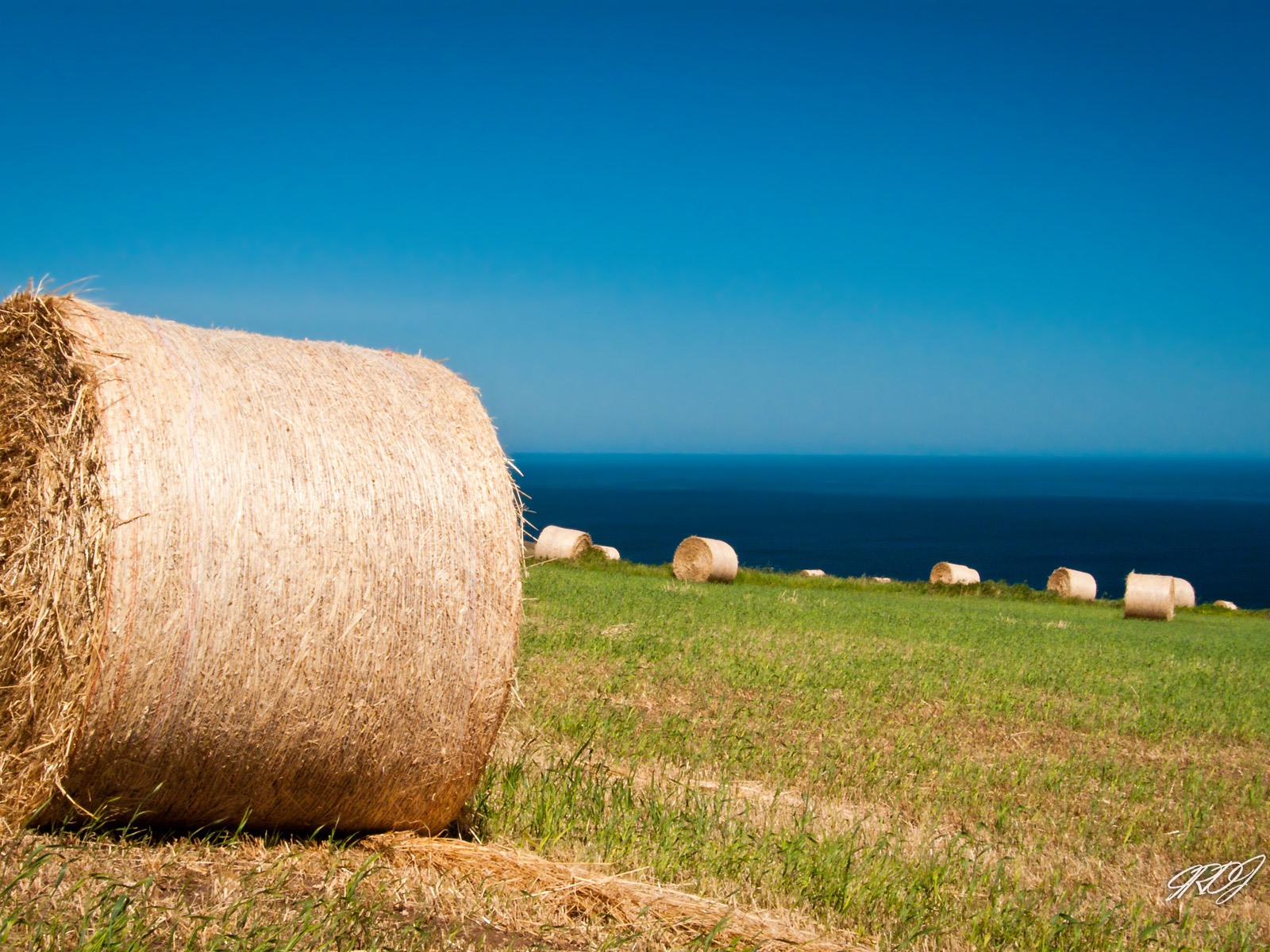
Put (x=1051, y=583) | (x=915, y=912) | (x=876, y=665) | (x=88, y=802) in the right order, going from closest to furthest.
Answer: (x=88, y=802) → (x=915, y=912) → (x=876, y=665) → (x=1051, y=583)

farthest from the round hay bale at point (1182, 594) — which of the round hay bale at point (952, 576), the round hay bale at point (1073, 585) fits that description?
the round hay bale at point (952, 576)

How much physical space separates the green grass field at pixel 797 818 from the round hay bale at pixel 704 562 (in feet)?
37.7

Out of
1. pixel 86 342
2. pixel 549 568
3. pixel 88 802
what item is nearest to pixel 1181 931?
pixel 88 802

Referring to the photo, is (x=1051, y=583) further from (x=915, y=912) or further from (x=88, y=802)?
(x=88, y=802)

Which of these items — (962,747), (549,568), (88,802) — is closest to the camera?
(88,802)

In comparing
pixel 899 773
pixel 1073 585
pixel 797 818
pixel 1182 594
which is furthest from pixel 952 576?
pixel 797 818

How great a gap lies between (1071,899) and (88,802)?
495 cm

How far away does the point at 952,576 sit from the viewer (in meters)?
30.4

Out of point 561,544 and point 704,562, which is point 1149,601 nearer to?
point 704,562

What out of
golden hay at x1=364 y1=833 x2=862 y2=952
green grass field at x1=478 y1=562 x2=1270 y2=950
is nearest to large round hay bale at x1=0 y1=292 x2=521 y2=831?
golden hay at x1=364 y1=833 x2=862 y2=952

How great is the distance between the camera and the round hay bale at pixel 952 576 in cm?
3012

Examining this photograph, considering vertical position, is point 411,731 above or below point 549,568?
above

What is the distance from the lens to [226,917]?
3686 mm

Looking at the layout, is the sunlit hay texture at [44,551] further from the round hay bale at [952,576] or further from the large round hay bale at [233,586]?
the round hay bale at [952,576]
